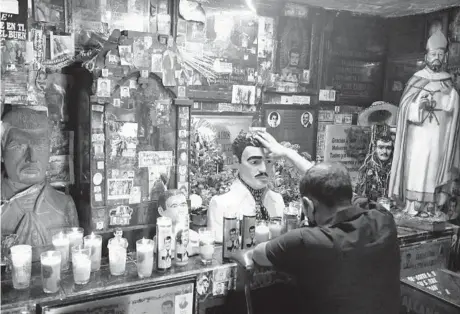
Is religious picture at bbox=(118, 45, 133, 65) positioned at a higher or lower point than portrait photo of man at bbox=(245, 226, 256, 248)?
higher

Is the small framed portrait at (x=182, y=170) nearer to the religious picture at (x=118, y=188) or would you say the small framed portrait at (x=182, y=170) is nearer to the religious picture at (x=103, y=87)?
the religious picture at (x=118, y=188)

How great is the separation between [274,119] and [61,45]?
2.73 m

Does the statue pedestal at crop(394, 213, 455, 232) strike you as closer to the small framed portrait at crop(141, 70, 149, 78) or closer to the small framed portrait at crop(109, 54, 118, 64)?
the small framed portrait at crop(141, 70, 149, 78)

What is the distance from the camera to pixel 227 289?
3.10 m

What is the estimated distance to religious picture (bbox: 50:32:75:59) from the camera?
11.6 ft

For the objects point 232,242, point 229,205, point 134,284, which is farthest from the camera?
point 229,205

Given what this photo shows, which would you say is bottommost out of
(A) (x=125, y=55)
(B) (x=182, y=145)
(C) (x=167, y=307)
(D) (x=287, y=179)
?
(C) (x=167, y=307)

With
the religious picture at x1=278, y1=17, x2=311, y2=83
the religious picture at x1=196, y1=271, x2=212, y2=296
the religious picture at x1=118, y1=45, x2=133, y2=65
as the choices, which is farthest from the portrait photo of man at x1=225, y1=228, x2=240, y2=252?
the religious picture at x1=278, y1=17, x2=311, y2=83

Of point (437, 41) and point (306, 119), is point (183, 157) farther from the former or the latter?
point (437, 41)

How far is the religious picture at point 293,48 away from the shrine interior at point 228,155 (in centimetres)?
2

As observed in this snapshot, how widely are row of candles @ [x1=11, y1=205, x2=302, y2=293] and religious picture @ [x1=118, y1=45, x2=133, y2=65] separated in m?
1.28

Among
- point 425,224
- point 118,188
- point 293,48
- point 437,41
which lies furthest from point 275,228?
point 437,41

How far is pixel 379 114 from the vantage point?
607 cm

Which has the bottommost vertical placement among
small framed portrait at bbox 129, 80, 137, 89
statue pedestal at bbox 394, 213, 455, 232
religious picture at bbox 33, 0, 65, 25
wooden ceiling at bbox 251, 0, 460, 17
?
statue pedestal at bbox 394, 213, 455, 232
